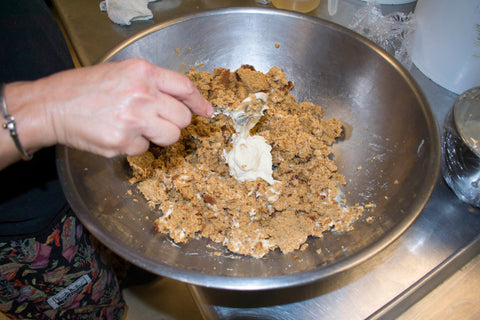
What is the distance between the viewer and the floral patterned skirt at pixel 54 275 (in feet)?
3.14

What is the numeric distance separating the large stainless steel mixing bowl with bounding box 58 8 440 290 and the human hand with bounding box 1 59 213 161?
0.20 m

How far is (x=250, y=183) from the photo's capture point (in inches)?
37.2

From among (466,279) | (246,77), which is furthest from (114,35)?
(466,279)

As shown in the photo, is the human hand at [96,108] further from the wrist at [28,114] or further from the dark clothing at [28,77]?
the dark clothing at [28,77]

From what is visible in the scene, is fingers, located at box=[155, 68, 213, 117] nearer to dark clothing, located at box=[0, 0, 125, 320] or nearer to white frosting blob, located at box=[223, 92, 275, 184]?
white frosting blob, located at box=[223, 92, 275, 184]

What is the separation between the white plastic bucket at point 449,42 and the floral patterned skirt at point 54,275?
1.32 metres

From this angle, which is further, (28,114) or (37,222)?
(37,222)

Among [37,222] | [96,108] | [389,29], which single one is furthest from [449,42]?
[37,222]

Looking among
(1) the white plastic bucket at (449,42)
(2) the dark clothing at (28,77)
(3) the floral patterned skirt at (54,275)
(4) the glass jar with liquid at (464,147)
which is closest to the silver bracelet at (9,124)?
(2) the dark clothing at (28,77)

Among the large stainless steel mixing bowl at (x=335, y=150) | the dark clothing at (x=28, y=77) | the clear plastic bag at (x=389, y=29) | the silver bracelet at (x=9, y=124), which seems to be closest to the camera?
the silver bracelet at (x=9, y=124)

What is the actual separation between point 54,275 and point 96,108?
0.73 meters

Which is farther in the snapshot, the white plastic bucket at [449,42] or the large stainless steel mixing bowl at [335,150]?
the white plastic bucket at [449,42]

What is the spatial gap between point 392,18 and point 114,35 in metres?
1.13

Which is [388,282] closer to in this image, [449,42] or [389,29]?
[449,42]
